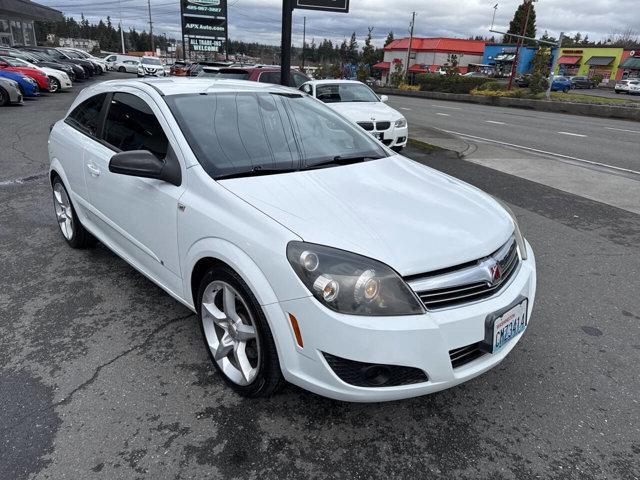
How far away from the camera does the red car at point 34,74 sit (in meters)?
18.0

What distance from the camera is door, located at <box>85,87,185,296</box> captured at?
281 cm

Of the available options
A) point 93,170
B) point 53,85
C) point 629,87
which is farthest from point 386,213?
point 629,87

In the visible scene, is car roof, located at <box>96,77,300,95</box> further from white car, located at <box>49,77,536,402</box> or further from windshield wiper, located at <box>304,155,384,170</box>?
windshield wiper, located at <box>304,155,384,170</box>

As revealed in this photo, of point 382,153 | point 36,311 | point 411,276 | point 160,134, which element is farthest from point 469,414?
point 36,311

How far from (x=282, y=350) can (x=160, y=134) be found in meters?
1.63

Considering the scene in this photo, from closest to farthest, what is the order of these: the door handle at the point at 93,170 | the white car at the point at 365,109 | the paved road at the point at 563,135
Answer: the door handle at the point at 93,170 < the white car at the point at 365,109 < the paved road at the point at 563,135

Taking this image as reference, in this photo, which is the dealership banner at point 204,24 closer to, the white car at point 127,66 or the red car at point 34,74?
the white car at point 127,66

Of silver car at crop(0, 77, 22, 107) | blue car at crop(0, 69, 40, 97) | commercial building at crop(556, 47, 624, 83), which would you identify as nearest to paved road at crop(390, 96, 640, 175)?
silver car at crop(0, 77, 22, 107)

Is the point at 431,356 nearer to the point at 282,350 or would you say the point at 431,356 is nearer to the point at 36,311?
the point at 282,350

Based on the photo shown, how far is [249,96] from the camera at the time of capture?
3.43 meters

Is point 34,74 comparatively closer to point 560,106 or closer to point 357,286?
point 357,286

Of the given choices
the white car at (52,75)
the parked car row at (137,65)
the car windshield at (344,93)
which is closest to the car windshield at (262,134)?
the car windshield at (344,93)

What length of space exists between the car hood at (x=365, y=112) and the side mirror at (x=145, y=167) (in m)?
6.86

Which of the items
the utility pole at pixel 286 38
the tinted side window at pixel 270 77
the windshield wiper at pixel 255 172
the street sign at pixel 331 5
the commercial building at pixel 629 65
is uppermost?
the commercial building at pixel 629 65
